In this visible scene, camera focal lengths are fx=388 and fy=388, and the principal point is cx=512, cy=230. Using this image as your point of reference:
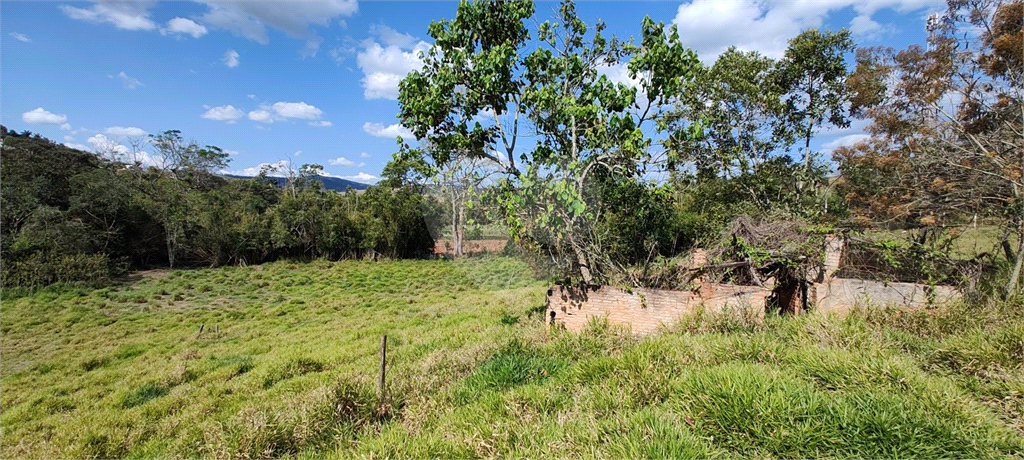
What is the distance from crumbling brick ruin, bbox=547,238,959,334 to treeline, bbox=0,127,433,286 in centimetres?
2015

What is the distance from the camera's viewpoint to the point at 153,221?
21031 millimetres

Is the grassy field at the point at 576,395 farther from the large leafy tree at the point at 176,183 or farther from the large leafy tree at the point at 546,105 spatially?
the large leafy tree at the point at 176,183

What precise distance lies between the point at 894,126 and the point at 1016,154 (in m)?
2.75

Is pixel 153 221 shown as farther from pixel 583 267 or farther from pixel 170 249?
pixel 583 267

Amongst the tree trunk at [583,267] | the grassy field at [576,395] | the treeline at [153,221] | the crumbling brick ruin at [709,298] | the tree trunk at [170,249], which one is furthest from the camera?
the tree trunk at [170,249]

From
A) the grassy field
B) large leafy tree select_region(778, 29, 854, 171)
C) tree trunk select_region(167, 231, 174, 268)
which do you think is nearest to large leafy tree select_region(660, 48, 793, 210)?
large leafy tree select_region(778, 29, 854, 171)

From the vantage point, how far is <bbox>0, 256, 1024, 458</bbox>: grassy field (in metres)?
2.33

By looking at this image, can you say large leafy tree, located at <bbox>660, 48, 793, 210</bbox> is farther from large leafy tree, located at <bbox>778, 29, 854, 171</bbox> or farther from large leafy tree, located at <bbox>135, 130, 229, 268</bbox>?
large leafy tree, located at <bbox>135, 130, 229, 268</bbox>

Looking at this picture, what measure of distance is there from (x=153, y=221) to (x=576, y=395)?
26.8m

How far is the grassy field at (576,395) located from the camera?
7.64 ft

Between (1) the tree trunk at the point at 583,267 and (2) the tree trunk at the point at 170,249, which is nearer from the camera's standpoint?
(1) the tree trunk at the point at 583,267

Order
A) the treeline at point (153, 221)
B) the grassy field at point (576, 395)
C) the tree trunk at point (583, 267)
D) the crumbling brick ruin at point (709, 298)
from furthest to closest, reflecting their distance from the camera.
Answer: the treeline at point (153, 221) → the tree trunk at point (583, 267) → the crumbling brick ruin at point (709, 298) → the grassy field at point (576, 395)

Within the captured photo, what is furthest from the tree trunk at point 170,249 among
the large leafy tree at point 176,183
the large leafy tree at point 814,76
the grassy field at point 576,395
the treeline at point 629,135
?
the large leafy tree at point 814,76

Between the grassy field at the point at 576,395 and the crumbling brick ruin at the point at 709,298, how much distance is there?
28 cm
